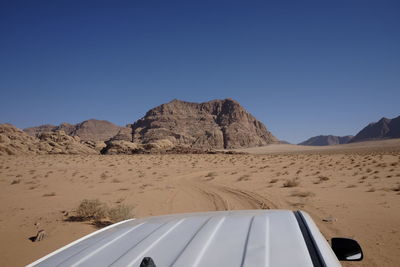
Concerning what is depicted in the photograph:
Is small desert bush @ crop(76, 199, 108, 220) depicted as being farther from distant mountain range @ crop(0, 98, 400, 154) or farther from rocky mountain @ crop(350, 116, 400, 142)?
rocky mountain @ crop(350, 116, 400, 142)

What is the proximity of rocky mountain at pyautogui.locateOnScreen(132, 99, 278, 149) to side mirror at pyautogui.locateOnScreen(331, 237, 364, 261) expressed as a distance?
108232 millimetres

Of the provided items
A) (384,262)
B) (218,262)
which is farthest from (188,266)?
(384,262)

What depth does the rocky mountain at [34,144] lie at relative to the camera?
138ft

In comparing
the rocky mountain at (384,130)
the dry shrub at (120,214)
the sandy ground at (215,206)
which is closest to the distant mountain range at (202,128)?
the rocky mountain at (384,130)

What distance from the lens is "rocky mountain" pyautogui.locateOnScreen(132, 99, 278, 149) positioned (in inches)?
5117

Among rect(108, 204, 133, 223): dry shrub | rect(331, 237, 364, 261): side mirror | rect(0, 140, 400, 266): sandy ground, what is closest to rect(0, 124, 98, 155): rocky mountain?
rect(0, 140, 400, 266): sandy ground

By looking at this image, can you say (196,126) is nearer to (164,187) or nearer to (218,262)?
(164,187)

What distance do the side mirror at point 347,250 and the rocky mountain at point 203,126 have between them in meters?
108

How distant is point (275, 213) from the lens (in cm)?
223

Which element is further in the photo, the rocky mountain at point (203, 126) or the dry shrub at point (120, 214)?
the rocky mountain at point (203, 126)

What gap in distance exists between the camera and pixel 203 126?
14925 centimetres

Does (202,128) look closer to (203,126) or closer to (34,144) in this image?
(203,126)

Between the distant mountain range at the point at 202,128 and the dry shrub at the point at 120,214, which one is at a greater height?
the distant mountain range at the point at 202,128

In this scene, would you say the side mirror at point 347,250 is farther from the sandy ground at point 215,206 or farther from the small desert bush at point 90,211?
the small desert bush at point 90,211
